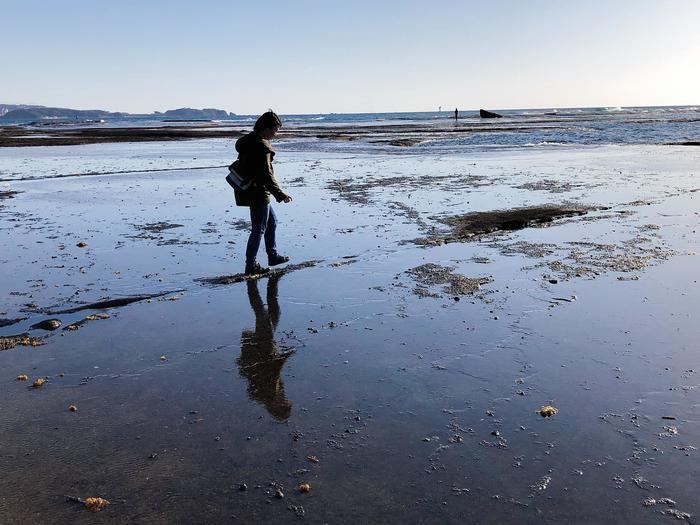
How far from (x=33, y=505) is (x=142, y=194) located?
1336cm

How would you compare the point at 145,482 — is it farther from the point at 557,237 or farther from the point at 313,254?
the point at 557,237

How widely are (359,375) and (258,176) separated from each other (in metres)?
4.00

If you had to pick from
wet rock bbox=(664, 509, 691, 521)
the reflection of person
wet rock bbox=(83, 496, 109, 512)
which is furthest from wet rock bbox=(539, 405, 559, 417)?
wet rock bbox=(83, 496, 109, 512)

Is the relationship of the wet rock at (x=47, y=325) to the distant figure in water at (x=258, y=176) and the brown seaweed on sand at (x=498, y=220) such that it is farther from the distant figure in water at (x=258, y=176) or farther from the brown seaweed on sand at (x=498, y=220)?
the brown seaweed on sand at (x=498, y=220)

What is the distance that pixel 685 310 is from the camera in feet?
19.6

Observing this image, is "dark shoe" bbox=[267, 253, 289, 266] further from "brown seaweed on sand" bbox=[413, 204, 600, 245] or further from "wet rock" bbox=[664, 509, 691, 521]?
"wet rock" bbox=[664, 509, 691, 521]

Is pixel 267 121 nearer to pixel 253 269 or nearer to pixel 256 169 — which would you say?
pixel 256 169

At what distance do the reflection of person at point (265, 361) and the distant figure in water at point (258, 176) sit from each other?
4.02 ft

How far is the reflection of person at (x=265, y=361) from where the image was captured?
Answer: 4.31 m

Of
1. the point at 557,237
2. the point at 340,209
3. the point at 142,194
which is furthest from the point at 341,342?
the point at 142,194

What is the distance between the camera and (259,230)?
312 inches

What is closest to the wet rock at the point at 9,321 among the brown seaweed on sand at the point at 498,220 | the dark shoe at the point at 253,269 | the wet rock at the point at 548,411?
the dark shoe at the point at 253,269

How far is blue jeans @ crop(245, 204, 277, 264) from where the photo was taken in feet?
25.8

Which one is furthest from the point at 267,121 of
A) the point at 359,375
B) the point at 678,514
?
the point at 678,514
